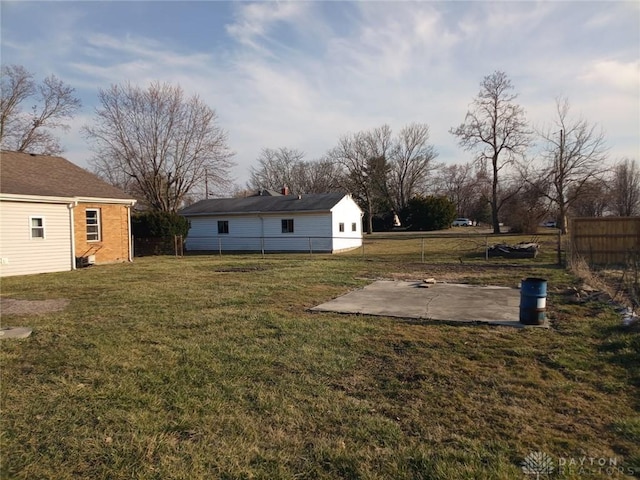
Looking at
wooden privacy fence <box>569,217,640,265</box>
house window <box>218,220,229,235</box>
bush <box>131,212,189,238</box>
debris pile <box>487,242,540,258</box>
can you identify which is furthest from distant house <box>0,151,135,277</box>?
wooden privacy fence <box>569,217,640,265</box>

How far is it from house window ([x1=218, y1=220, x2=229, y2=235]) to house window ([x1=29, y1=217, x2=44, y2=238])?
12.8 metres

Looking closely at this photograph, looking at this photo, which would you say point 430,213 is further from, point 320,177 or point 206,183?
point 206,183

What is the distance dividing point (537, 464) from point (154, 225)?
79.9 feet

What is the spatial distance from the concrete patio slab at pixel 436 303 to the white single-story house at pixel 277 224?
13.0 metres

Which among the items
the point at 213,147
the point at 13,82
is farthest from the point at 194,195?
the point at 13,82

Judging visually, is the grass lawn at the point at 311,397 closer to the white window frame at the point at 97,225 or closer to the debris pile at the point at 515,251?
the debris pile at the point at 515,251

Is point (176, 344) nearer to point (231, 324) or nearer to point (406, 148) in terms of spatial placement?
point (231, 324)

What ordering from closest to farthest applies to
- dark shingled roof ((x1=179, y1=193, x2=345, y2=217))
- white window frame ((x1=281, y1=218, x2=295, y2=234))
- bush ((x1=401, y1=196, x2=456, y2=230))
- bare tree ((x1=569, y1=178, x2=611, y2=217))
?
dark shingled roof ((x1=179, y1=193, x2=345, y2=217)), white window frame ((x1=281, y1=218, x2=295, y2=234)), bare tree ((x1=569, y1=178, x2=611, y2=217)), bush ((x1=401, y1=196, x2=456, y2=230))

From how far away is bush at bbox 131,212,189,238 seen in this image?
24.1 metres

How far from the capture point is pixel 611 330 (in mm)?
6172

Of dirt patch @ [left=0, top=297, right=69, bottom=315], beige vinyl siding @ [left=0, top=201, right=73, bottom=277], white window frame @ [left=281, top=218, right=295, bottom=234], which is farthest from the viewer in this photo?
white window frame @ [left=281, top=218, right=295, bottom=234]

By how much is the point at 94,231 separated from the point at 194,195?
20920 millimetres

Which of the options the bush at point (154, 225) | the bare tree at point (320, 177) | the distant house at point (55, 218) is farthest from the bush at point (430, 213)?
the distant house at point (55, 218)

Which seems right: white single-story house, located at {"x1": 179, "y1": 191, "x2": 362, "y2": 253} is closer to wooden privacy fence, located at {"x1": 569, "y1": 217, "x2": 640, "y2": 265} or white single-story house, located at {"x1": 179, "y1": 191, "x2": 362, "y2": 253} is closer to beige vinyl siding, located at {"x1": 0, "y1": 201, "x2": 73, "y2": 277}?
beige vinyl siding, located at {"x1": 0, "y1": 201, "x2": 73, "y2": 277}
